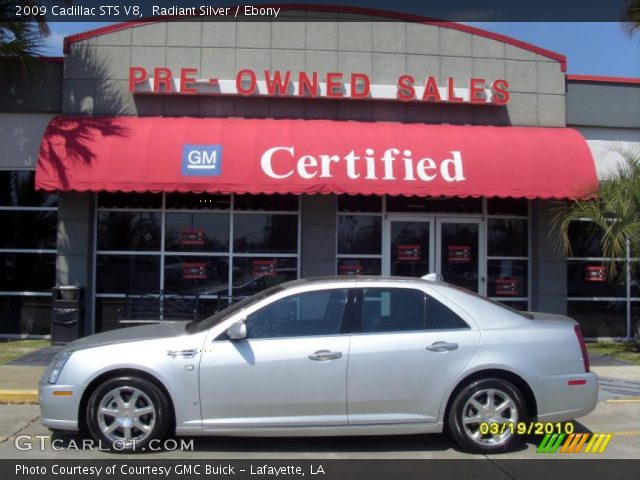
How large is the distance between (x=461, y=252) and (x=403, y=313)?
6.67 m

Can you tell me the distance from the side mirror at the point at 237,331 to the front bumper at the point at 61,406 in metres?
1.34

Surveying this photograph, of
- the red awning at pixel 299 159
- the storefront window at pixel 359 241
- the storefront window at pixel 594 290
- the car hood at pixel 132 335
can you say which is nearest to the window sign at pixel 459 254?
the storefront window at pixel 359 241

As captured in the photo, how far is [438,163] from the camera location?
10.9m

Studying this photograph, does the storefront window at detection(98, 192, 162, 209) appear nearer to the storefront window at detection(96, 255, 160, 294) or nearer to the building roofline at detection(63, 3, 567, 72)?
the storefront window at detection(96, 255, 160, 294)

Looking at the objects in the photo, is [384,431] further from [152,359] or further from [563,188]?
[563,188]

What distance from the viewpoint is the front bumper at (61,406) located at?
5.56 meters

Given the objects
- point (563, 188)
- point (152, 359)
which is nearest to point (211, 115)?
point (563, 188)

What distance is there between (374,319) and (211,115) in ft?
23.4

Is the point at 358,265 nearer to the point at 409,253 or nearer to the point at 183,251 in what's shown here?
the point at 409,253

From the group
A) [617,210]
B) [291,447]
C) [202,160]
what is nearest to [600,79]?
[617,210]

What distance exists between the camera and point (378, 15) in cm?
1210

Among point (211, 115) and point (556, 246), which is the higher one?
point (211, 115)
